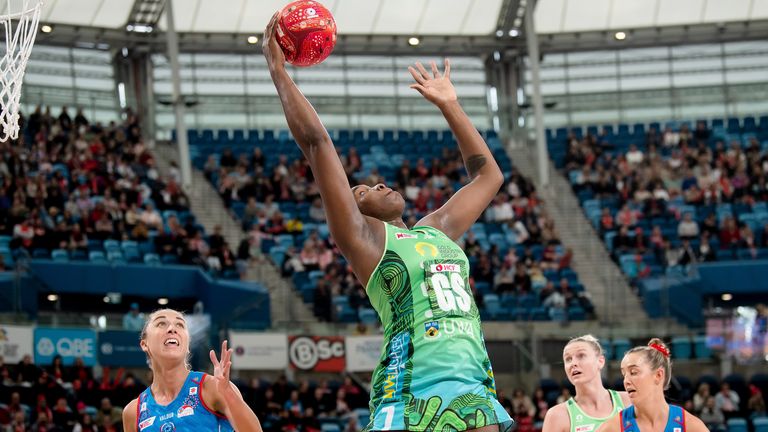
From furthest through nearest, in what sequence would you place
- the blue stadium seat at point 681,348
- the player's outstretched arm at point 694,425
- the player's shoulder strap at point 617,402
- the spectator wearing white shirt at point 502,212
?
the spectator wearing white shirt at point 502,212, the blue stadium seat at point 681,348, the player's shoulder strap at point 617,402, the player's outstretched arm at point 694,425

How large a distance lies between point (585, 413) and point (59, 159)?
22005mm

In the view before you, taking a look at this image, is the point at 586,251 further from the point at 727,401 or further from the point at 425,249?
the point at 425,249

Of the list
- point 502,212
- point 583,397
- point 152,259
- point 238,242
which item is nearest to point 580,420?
point 583,397

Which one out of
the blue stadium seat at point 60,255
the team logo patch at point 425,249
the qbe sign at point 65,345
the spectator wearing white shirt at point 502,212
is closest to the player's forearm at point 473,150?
the team logo patch at point 425,249

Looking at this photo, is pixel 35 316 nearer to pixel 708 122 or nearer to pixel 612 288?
pixel 612 288

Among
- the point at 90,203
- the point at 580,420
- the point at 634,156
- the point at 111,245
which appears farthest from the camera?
the point at 634,156

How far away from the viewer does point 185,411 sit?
727cm

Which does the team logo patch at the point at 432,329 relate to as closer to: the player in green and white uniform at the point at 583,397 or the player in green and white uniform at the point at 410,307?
the player in green and white uniform at the point at 410,307

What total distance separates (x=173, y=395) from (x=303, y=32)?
2.53m

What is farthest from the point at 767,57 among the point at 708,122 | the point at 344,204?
the point at 344,204

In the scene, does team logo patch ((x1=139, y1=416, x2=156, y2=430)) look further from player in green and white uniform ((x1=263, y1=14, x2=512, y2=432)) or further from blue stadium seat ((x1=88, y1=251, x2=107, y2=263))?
blue stadium seat ((x1=88, y1=251, x2=107, y2=263))

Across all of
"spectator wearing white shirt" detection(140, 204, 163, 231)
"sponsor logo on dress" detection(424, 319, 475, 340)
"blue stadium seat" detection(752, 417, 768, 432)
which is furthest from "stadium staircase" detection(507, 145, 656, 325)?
"sponsor logo on dress" detection(424, 319, 475, 340)

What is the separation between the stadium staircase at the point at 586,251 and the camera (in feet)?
79.9

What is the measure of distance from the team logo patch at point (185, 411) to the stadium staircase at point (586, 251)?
17.1 m
